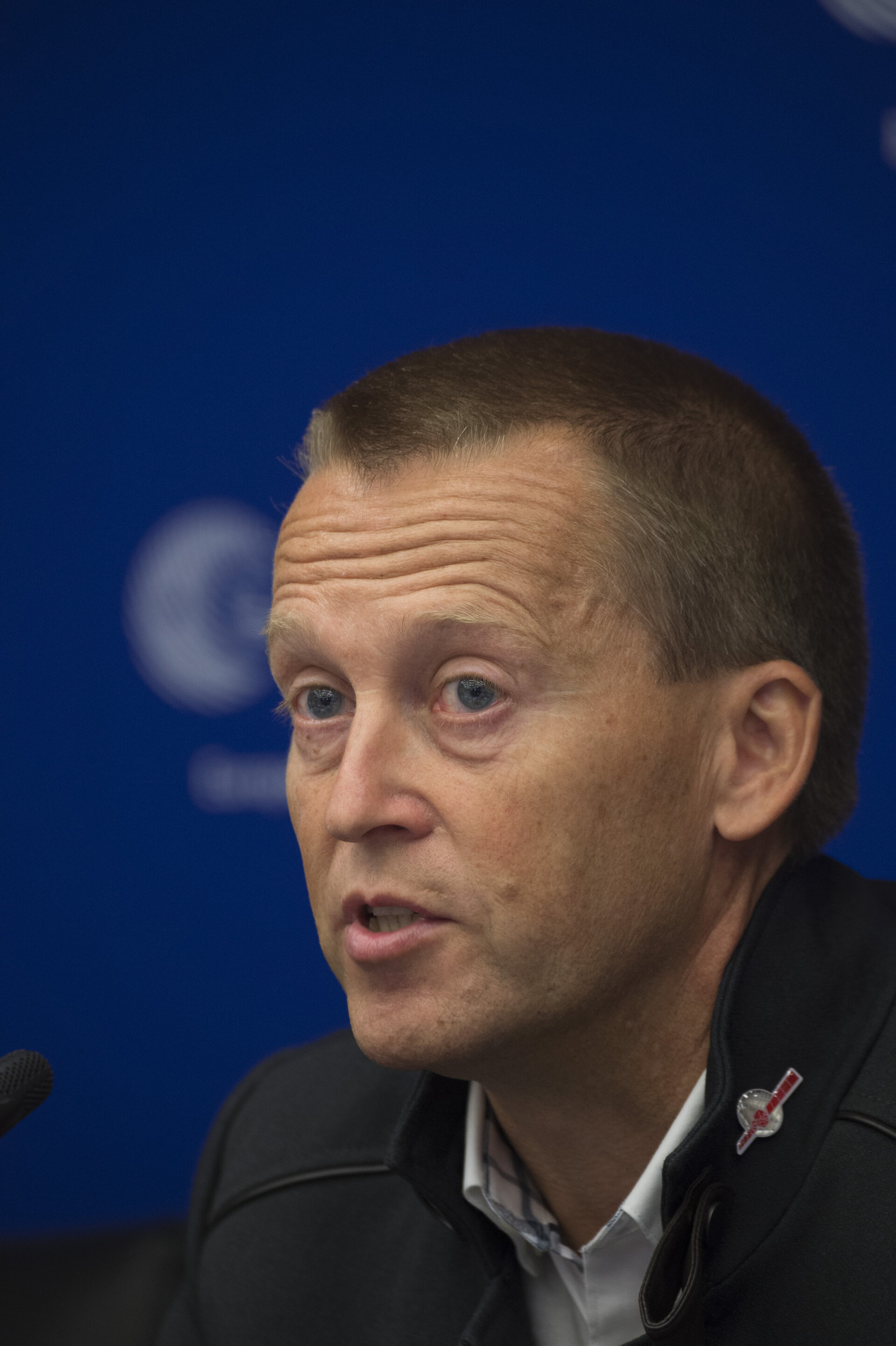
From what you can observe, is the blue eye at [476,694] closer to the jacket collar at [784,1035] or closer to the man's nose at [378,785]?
the man's nose at [378,785]

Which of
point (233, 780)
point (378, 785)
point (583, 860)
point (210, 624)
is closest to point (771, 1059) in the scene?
point (583, 860)

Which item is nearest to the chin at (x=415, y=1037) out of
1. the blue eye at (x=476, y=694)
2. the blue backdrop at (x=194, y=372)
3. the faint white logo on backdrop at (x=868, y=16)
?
the blue eye at (x=476, y=694)

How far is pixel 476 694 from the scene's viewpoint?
126 centimetres

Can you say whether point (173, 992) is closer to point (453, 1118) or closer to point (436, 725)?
point (453, 1118)

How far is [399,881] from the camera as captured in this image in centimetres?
123

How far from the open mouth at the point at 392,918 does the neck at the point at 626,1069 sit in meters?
0.20

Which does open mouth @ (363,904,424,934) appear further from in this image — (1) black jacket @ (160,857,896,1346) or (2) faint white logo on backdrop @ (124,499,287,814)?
(2) faint white logo on backdrop @ (124,499,287,814)

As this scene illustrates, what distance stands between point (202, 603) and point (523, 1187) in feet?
4.93

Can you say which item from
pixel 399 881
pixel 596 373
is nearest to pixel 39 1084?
pixel 399 881

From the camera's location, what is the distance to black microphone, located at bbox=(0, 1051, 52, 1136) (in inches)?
37.1

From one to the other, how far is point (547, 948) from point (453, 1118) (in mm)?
339

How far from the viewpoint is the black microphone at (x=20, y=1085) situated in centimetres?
94

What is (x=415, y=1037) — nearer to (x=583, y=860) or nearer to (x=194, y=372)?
(x=583, y=860)

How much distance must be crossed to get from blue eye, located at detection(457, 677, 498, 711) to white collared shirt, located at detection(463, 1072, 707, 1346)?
17.8 inches
